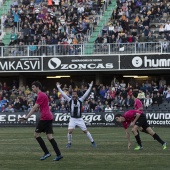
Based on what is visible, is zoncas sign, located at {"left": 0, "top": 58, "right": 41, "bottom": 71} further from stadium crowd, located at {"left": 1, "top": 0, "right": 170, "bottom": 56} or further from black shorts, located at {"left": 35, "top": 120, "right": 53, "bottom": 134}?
black shorts, located at {"left": 35, "top": 120, "right": 53, "bottom": 134}

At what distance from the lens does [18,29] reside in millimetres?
48312

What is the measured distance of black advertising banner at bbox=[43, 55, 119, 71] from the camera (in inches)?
1722

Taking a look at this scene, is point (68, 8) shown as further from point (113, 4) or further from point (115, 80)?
point (115, 80)

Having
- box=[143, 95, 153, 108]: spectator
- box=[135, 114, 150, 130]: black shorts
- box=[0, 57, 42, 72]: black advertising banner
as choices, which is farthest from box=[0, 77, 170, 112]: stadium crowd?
box=[135, 114, 150, 130]: black shorts

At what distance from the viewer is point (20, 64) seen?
45531 mm

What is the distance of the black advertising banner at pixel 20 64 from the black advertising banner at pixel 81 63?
2.10 ft

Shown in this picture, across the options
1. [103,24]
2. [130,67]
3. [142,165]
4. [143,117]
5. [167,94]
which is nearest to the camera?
→ [142,165]

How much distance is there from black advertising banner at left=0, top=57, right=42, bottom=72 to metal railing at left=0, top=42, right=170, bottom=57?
0.34m

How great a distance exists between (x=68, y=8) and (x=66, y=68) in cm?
538

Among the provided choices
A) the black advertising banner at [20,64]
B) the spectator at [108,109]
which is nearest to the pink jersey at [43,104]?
the spectator at [108,109]

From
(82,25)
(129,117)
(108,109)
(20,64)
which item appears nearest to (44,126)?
(129,117)

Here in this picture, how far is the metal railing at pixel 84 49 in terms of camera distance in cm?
4228

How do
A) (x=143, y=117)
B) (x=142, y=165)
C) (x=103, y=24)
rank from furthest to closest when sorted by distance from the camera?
(x=103, y=24) → (x=143, y=117) → (x=142, y=165)

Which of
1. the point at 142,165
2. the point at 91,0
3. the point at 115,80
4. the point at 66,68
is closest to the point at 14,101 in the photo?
the point at 66,68
